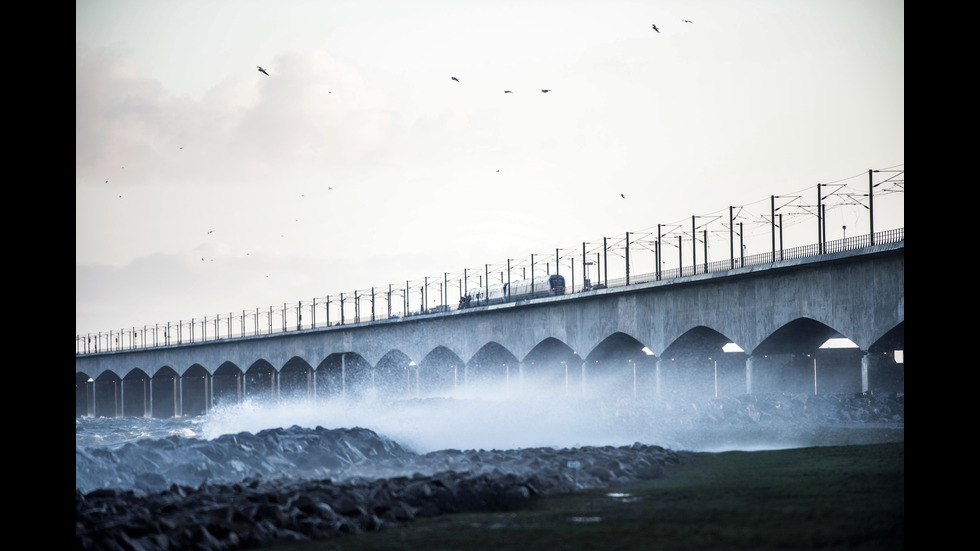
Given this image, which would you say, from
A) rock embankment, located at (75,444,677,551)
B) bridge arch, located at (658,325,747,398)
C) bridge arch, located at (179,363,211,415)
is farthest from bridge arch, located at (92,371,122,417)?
rock embankment, located at (75,444,677,551)

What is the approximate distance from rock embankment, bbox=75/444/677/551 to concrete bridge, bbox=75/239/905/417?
2914 centimetres

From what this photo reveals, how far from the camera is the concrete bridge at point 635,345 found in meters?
46.5

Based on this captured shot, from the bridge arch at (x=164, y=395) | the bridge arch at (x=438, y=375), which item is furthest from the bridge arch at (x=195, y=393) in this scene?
the bridge arch at (x=438, y=375)

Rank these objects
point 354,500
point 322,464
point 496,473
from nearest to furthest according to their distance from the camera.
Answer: point 354,500, point 496,473, point 322,464

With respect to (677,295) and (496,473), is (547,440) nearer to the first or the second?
(496,473)

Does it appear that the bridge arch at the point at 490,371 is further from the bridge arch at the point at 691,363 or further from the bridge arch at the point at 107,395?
the bridge arch at the point at 107,395

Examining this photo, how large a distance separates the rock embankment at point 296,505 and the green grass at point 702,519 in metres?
0.50

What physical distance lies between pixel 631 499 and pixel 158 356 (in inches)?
4874

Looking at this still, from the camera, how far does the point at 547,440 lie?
3469 centimetres

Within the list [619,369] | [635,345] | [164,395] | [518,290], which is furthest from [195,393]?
[635,345]

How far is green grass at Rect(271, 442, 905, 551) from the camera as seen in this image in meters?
11.2

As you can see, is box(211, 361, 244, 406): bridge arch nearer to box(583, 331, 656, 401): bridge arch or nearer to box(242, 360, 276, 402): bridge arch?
box(242, 360, 276, 402): bridge arch
